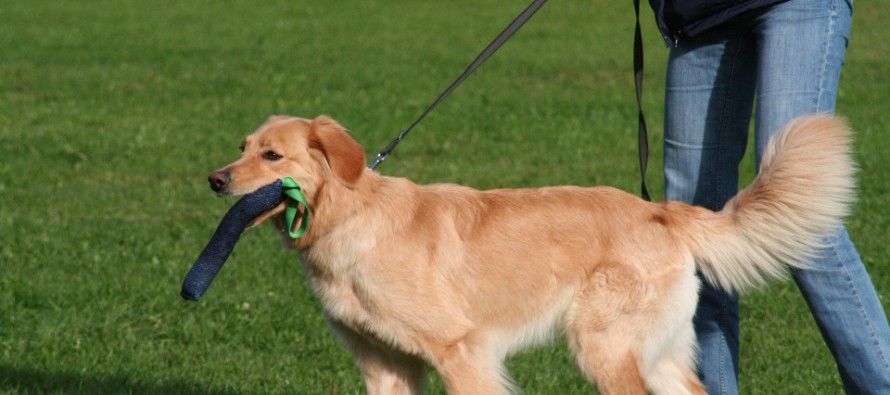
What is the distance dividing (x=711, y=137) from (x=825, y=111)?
54 centimetres

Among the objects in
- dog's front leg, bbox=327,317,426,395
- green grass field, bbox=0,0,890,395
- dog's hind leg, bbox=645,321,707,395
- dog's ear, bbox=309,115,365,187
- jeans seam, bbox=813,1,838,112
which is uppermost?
jeans seam, bbox=813,1,838,112

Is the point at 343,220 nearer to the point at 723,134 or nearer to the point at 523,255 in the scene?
the point at 523,255

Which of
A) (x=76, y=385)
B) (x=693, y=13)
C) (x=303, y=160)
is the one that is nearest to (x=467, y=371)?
(x=303, y=160)

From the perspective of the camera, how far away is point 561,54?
1906 cm

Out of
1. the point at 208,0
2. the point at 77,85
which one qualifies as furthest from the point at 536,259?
the point at 208,0

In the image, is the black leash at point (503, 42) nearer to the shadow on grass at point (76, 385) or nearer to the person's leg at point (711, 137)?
the person's leg at point (711, 137)

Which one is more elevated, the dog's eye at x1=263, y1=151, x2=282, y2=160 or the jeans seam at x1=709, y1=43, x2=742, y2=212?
the dog's eye at x1=263, y1=151, x2=282, y2=160

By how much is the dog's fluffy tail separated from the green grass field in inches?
51.4

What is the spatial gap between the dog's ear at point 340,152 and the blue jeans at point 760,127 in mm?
1466

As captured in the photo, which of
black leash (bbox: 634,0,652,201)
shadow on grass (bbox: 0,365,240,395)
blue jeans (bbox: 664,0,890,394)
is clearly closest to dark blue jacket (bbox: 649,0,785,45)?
blue jeans (bbox: 664,0,890,394)

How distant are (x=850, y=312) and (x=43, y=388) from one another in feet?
12.4

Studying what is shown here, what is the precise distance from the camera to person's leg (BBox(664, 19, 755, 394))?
16.1 feet

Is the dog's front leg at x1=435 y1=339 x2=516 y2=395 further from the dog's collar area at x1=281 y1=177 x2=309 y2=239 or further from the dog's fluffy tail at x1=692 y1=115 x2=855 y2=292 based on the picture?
the dog's fluffy tail at x1=692 y1=115 x2=855 y2=292

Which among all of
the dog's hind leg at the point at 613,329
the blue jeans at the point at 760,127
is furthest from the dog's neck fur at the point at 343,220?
the blue jeans at the point at 760,127
